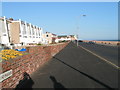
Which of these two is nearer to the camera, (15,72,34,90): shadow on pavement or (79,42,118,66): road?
(15,72,34,90): shadow on pavement

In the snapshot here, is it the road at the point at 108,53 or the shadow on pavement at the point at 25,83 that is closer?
the shadow on pavement at the point at 25,83

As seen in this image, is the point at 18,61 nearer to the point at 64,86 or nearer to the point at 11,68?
the point at 11,68

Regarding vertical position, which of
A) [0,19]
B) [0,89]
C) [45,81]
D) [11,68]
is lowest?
[45,81]

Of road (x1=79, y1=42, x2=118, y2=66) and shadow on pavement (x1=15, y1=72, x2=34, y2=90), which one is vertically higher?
shadow on pavement (x1=15, y1=72, x2=34, y2=90)

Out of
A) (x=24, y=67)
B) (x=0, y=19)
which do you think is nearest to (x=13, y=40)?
(x=0, y=19)

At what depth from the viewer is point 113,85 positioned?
4.56 meters

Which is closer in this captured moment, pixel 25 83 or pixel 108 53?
pixel 25 83

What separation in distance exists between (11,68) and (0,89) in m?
0.87

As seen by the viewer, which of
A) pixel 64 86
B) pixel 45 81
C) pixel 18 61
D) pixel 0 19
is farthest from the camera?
pixel 0 19

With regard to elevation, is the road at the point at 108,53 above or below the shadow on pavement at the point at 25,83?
below

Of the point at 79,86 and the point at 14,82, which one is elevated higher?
the point at 14,82

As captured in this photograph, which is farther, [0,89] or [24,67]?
[24,67]

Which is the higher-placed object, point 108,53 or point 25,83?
point 25,83

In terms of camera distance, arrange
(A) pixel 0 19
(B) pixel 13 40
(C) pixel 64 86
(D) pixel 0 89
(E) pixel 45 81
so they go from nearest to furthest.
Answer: (D) pixel 0 89 < (C) pixel 64 86 < (E) pixel 45 81 < (A) pixel 0 19 < (B) pixel 13 40
